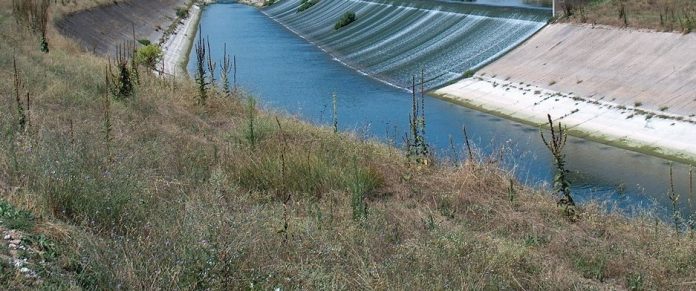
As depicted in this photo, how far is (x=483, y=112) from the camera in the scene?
→ 84.2ft

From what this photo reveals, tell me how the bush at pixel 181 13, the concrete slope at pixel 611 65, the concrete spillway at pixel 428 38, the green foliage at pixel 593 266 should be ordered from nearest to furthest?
1. the green foliage at pixel 593 266
2. the concrete slope at pixel 611 65
3. the concrete spillway at pixel 428 38
4. the bush at pixel 181 13

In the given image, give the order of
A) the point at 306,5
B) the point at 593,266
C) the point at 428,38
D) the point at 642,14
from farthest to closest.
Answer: the point at 306,5
the point at 428,38
the point at 642,14
the point at 593,266

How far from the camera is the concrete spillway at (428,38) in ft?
104

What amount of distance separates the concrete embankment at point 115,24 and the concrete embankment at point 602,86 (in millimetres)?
13437

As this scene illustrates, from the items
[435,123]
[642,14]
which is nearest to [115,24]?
[435,123]

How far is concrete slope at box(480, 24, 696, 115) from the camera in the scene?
22047 mm

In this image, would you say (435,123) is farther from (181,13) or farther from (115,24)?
(181,13)

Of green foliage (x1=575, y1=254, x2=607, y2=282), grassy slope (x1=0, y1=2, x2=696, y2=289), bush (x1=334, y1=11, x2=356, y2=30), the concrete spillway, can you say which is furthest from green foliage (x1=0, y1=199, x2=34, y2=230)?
bush (x1=334, y1=11, x2=356, y2=30)

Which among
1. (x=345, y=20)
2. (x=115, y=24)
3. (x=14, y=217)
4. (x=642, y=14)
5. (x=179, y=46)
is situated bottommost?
(x=179, y=46)

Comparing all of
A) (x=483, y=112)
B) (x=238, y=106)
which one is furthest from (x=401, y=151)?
(x=483, y=112)

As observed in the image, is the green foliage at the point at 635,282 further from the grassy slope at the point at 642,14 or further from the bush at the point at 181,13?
the bush at the point at 181,13

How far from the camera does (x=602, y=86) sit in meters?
23.8

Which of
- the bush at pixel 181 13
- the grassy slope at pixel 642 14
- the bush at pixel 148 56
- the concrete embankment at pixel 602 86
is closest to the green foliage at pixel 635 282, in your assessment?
the concrete embankment at pixel 602 86

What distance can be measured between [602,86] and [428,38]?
545 inches
